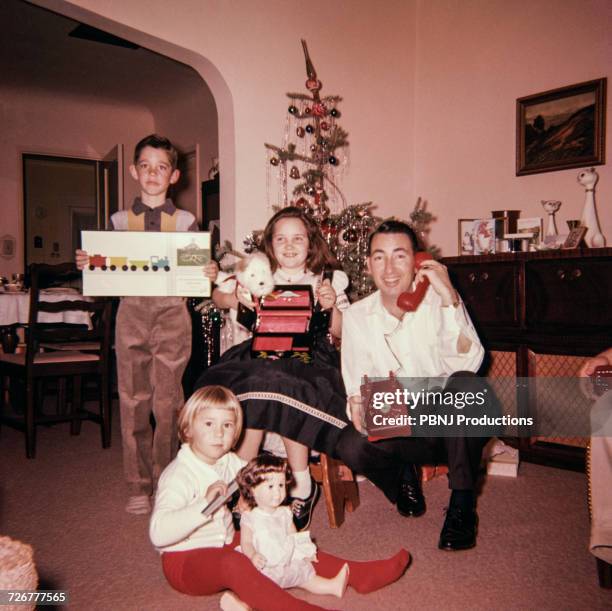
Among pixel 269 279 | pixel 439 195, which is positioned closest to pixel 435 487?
pixel 269 279

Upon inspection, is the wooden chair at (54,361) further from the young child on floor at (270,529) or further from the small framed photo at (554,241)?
the small framed photo at (554,241)

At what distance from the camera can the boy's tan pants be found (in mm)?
2262

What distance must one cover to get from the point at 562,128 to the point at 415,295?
6.81 feet

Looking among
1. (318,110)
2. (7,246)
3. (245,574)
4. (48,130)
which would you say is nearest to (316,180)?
(318,110)

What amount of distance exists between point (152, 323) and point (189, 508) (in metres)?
0.95

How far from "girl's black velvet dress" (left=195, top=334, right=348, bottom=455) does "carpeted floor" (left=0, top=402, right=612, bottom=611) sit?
15.7 inches

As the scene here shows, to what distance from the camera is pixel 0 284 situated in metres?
4.85

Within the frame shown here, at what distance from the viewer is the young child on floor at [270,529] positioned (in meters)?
1.54

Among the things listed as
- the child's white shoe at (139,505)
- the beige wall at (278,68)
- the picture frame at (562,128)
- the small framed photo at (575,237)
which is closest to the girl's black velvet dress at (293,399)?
the child's white shoe at (139,505)

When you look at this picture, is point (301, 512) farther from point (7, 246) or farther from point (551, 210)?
point (7, 246)

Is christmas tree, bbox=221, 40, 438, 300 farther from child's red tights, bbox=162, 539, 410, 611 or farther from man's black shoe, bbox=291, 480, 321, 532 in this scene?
child's red tights, bbox=162, 539, 410, 611

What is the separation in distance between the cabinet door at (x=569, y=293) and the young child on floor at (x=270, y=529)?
192cm

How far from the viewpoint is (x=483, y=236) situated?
348 centimetres

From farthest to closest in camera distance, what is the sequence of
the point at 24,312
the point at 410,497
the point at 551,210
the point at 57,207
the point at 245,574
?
1. the point at 57,207
2. the point at 24,312
3. the point at 551,210
4. the point at 410,497
5. the point at 245,574
